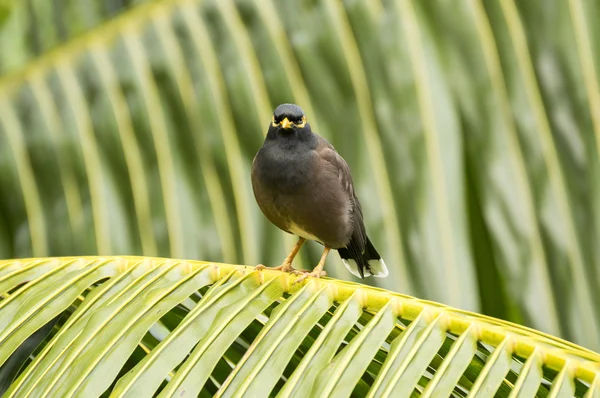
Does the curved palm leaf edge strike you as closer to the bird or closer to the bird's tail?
the bird

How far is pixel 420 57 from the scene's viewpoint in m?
2.78

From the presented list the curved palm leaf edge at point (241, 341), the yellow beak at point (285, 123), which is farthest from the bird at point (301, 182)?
the curved palm leaf edge at point (241, 341)

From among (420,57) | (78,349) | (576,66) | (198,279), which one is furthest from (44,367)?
(576,66)

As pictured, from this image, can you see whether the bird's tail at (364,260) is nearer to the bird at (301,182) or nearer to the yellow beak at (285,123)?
the bird at (301,182)

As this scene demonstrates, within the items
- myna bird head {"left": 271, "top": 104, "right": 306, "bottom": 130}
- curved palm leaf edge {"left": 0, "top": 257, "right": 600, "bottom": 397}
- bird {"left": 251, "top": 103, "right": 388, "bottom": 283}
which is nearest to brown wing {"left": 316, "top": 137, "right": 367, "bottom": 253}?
bird {"left": 251, "top": 103, "right": 388, "bottom": 283}

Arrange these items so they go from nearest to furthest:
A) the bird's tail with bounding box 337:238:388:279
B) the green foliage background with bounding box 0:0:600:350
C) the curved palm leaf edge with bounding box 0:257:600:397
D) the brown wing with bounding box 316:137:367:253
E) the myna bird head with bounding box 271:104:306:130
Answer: the curved palm leaf edge with bounding box 0:257:600:397
the green foliage background with bounding box 0:0:600:350
the myna bird head with bounding box 271:104:306:130
the brown wing with bounding box 316:137:367:253
the bird's tail with bounding box 337:238:388:279

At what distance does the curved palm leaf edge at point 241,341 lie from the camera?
161 centimetres

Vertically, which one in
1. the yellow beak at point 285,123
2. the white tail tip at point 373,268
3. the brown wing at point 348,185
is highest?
the yellow beak at point 285,123

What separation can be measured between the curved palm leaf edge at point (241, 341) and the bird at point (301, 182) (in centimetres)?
74

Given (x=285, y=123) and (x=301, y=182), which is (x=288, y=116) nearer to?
(x=285, y=123)

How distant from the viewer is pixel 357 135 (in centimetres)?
283

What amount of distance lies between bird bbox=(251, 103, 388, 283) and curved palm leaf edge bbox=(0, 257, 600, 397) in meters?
Answer: 0.74

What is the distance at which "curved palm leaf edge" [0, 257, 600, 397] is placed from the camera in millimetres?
1613

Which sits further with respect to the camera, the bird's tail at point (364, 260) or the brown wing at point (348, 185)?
the bird's tail at point (364, 260)
